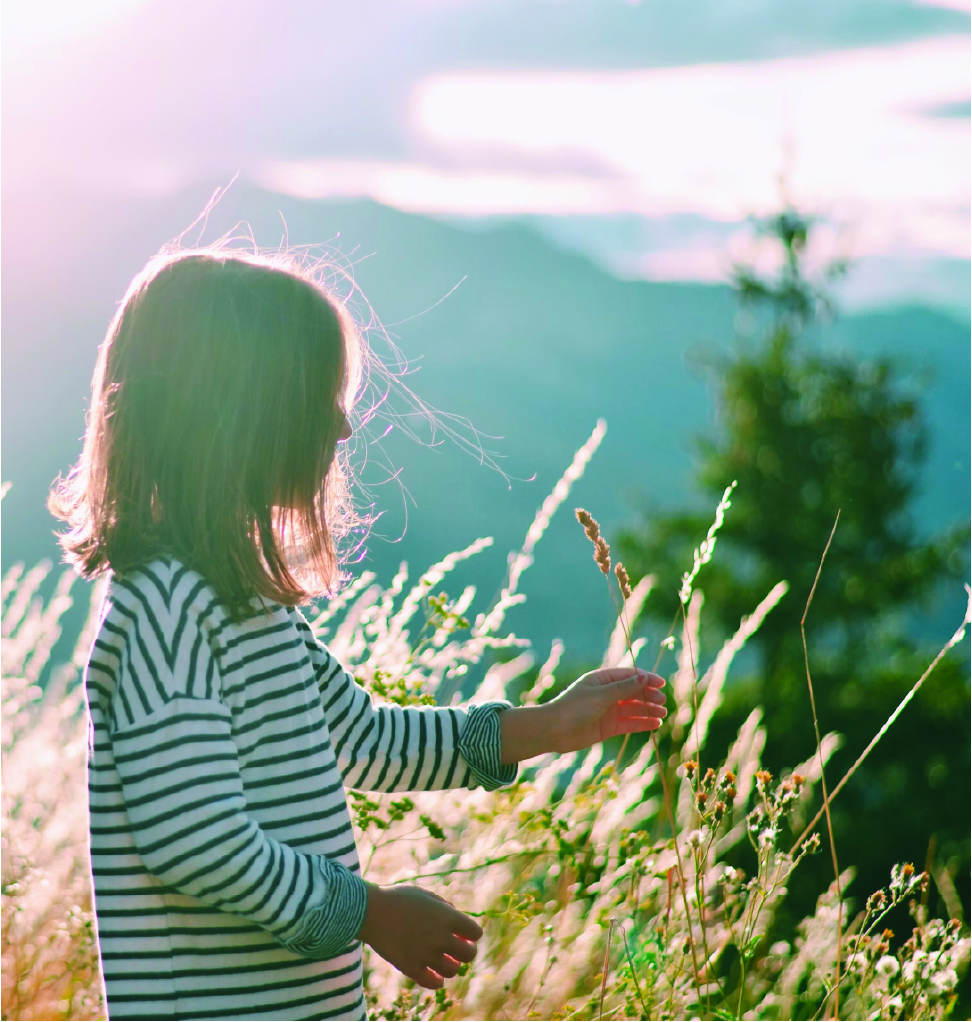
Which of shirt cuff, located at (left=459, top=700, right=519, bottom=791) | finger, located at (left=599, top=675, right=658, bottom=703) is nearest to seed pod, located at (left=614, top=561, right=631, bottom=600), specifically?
finger, located at (left=599, top=675, right=658, bottom=703)

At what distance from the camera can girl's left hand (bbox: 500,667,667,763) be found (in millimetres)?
1433

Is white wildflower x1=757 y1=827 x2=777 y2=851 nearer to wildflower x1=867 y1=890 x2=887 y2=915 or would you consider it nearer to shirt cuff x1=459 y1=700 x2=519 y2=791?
wildflower x1=867 y1=890 x2=887 y2=915

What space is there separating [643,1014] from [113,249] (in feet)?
94.8

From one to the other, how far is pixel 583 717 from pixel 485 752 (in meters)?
0.15

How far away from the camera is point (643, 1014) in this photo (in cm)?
152

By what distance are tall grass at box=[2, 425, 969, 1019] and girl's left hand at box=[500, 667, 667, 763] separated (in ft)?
0.23

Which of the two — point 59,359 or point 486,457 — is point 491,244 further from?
point 486,457

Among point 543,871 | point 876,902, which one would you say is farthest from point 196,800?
point 543,871

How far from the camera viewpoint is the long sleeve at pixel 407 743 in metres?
1.40

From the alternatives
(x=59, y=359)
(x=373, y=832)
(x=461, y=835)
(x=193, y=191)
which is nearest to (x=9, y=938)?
(x=373, y=832)

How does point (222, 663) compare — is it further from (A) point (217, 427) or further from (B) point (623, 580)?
(B) point (623, 580)

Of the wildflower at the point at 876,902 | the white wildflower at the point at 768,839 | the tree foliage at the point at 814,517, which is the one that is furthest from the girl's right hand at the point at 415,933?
the tree foliage at the point at 814,517

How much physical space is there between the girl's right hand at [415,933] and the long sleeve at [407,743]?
32 cm

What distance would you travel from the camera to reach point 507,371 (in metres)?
63.4
